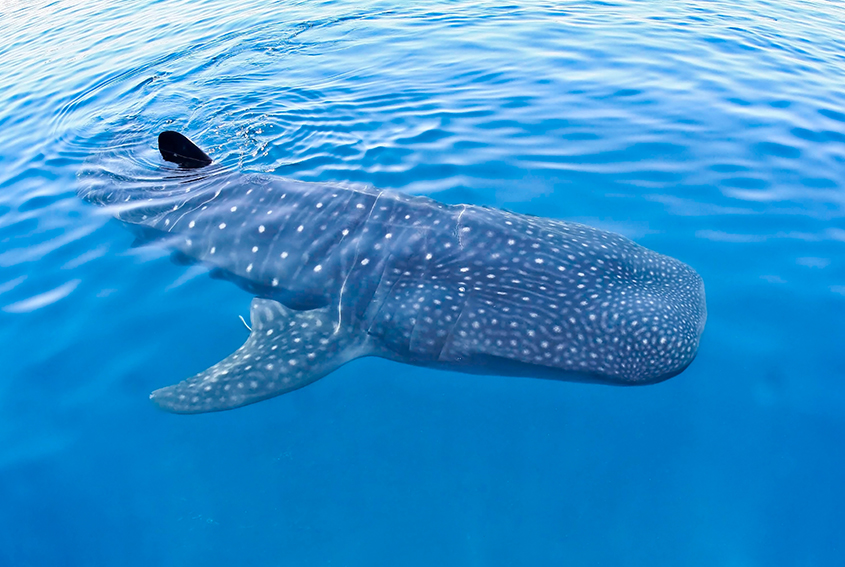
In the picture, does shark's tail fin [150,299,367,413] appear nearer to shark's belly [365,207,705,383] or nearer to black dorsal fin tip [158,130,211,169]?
shark's belly [365,207,705,383]

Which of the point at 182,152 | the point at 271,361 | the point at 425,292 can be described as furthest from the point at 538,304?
the point at 182,152

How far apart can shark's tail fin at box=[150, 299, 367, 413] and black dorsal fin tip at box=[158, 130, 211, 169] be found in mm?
3019

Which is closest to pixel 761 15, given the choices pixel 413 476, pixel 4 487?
pixel 413 476

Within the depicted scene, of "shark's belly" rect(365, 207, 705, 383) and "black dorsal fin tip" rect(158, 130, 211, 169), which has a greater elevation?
"black dorsal fin tip" rect(158, 130, 211, 169)

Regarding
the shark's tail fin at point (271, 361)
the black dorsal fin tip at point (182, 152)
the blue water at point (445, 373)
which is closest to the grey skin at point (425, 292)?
the shark's tail fin at point (271, 361)

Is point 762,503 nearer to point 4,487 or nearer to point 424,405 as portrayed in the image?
point 424,405

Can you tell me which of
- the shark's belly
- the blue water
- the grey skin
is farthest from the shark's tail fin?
the shark's belly

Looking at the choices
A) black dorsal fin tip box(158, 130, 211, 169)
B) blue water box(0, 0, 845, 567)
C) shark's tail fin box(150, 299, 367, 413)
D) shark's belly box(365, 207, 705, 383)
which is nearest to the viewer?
blue water box(0, 0, 845, 567)

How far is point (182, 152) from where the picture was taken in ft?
22.4

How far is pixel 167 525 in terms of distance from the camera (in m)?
3.77

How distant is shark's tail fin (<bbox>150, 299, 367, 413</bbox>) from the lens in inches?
172

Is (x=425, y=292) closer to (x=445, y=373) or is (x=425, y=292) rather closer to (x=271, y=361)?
(x=445, y=373)

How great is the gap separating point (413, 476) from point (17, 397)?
4133mm

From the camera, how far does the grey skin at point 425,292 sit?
421 centimetres
